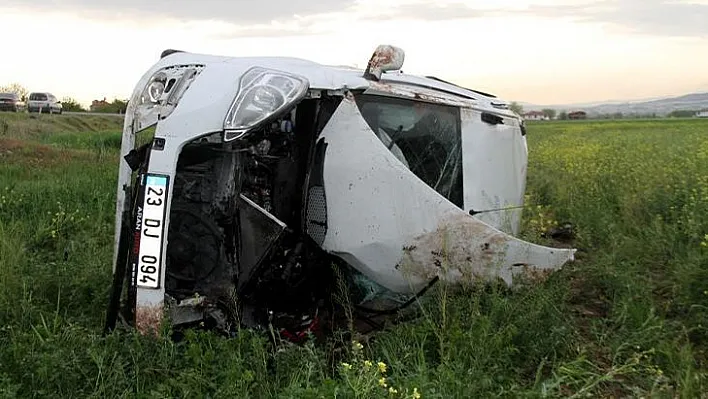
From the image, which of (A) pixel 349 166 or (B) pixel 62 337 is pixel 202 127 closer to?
(A) pixel 349 166

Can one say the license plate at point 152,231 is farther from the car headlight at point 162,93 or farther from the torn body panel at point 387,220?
the torn body panel at point 387,220

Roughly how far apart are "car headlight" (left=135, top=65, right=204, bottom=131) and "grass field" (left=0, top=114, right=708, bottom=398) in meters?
1.31

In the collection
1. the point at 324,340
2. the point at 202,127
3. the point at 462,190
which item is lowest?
the point at 324,340

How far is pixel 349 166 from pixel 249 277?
893 millimetres

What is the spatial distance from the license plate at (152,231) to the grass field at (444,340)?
1.07ft

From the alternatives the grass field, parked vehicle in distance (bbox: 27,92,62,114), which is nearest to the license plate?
the grass field

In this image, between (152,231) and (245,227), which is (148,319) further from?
(245,227)

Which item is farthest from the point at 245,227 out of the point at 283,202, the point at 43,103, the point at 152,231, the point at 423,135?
the point at 43,103

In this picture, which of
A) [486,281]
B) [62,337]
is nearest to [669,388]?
[486,281]

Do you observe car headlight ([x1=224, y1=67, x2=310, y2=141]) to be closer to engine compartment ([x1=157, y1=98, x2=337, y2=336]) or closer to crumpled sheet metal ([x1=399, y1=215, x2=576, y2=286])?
engine compartment ([x1=157, y1=98, x2=337, y2=336])

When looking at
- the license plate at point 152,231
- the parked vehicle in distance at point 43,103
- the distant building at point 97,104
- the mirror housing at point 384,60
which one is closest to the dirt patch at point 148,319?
A: the license plate at point 152,231

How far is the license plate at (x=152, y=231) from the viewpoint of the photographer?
3570mm

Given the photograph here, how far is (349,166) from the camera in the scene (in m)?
4.21

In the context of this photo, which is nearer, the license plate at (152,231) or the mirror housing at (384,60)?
the license plate at (152,231)
